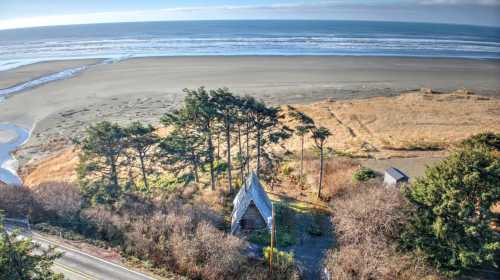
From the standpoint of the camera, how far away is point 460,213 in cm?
1520

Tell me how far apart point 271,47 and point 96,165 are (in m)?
109

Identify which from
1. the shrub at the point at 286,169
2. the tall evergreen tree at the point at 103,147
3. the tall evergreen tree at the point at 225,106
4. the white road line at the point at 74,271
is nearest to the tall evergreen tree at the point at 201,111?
the tall evergreen tree at the point at 225,106

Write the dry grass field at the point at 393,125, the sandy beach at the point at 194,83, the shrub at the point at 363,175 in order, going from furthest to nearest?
1. the sandy beach at the point at 194,83
2. the dry grass field at the point at 393,125
3. the shrub at the point at 363,175

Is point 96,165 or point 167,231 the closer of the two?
point 167,231

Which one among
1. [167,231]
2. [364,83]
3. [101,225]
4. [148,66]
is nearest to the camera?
[167,231]

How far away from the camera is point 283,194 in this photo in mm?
28547

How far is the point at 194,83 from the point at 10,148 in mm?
37580

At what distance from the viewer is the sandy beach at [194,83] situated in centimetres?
5359

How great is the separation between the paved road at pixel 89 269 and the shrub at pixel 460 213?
1570cm

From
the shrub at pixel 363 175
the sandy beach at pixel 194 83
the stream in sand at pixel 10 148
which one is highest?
the sandy beach at pixel 194 83

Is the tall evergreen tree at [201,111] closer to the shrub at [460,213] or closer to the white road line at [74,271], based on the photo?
the white road line at [74,271]

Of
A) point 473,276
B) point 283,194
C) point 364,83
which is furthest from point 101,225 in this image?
point 364,83

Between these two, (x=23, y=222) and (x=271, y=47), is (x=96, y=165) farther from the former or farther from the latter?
(x=271, y=47)

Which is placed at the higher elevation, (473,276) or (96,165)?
(96,165)
